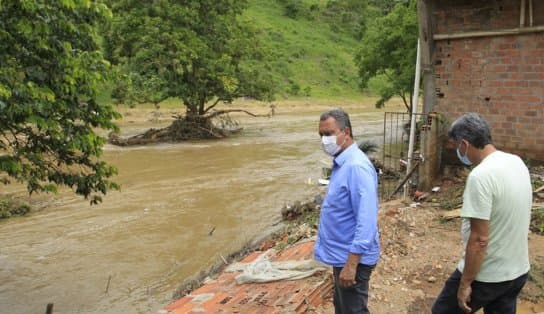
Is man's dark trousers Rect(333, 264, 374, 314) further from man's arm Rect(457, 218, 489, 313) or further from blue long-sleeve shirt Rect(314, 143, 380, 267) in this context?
man's arm Rect(457, 218, 489, 313)

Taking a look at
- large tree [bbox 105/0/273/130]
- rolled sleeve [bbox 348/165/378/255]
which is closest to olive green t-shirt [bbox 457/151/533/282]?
rolled sleeve [bbox 348/165/378/255]

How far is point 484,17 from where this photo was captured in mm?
8367

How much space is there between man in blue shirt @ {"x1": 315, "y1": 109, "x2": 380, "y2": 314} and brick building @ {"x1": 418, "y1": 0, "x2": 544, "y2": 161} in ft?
19.7

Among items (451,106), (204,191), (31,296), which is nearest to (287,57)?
(204,191)

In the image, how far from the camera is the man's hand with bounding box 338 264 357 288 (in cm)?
305

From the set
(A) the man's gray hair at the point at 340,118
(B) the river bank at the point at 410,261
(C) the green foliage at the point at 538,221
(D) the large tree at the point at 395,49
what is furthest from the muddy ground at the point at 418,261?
(D) the large tree at the point at 395,49

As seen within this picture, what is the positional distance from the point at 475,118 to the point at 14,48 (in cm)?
434

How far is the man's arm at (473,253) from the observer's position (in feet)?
9.21

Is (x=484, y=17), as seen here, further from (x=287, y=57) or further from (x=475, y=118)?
(x=287, y=57)

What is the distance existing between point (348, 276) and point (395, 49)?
17072mm

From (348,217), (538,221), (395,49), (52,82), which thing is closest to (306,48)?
(395,49)

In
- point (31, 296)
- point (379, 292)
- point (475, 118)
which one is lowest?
point (31, 296)

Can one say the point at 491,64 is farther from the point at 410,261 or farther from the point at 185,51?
the point at 185,51

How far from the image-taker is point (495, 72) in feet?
27.4
